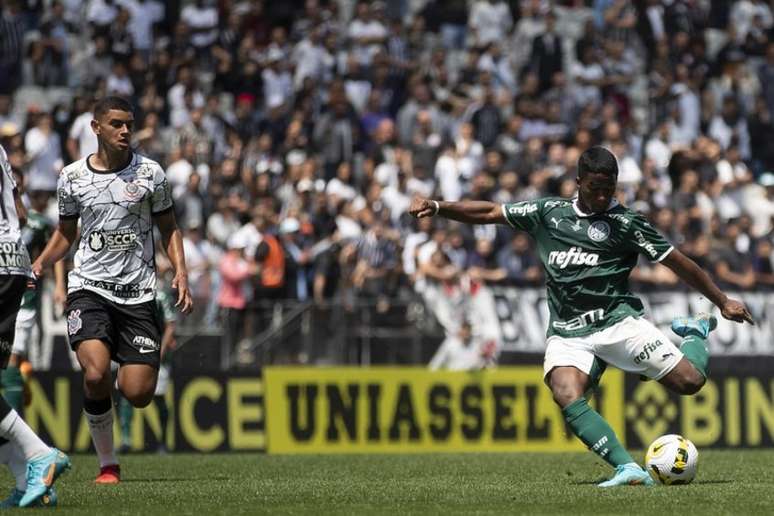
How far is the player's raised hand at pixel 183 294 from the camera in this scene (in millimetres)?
11367

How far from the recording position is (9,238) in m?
9.65

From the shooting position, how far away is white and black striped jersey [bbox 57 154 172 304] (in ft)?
38.3

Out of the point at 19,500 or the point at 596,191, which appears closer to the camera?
the point at 19,500

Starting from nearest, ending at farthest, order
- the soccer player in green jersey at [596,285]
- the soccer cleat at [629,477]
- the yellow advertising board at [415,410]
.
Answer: the soccer cleat at [629,477] → the soccer player in green jersey at [596,285] → the yellow advertising board at [415,410]

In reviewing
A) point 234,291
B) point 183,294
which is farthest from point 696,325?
point 234,291

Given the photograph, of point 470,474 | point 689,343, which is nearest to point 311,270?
point 470,474

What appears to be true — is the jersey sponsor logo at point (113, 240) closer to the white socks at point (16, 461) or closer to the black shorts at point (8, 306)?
the black shorts at point (8, 306)

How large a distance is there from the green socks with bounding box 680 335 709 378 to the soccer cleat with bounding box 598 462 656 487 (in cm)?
105

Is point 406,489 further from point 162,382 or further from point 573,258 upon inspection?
point 162,382

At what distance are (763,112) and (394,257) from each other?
30.2 ft

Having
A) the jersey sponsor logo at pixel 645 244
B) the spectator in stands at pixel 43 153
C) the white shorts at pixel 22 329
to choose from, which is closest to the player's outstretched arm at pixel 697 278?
the jersey sponsor logo at pixel 645 244

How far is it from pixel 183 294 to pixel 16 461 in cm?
220

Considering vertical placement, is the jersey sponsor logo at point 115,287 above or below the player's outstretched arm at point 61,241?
below

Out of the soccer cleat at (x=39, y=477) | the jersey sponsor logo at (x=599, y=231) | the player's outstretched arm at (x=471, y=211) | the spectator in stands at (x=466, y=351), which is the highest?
the player's outstretched arm at (x=471, y=211)
